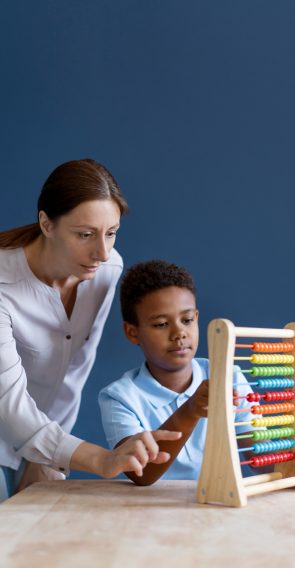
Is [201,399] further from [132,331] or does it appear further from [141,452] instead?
[132,331]

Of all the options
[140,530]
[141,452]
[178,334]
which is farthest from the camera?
[178,334]

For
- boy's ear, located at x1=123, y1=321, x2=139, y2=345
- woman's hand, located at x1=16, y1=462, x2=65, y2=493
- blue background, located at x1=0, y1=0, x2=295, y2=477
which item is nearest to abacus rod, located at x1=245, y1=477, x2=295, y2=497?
boy's ear, located at x1=123, y1=321, x2=139, y2=345

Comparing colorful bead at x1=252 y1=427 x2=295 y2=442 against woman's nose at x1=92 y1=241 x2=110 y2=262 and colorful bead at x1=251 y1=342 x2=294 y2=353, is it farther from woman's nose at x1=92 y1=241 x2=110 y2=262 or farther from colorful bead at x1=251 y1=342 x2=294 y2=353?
woman's nose at x1=92 y1=241 x2=110 y2=262

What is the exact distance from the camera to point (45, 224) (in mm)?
1981

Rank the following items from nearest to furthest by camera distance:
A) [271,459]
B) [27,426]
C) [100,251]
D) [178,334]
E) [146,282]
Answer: [271,459] → [27,426] → [100,251] → [178,334] → [146,282]

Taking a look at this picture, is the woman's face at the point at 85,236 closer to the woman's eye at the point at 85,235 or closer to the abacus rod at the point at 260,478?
the woman's eye at the point at 85,235

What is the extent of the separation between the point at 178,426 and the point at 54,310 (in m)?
0.58

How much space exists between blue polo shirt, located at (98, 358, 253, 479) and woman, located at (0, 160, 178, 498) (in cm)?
16

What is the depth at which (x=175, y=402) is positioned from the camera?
2014 mm

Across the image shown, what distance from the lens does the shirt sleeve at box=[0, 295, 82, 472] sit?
5.43 ft

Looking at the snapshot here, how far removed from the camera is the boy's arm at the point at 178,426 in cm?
155

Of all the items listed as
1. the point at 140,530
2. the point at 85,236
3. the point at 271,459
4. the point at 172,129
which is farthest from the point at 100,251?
the point at 172,129

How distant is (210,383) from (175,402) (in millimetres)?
599

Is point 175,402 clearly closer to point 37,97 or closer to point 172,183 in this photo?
point 172,183
